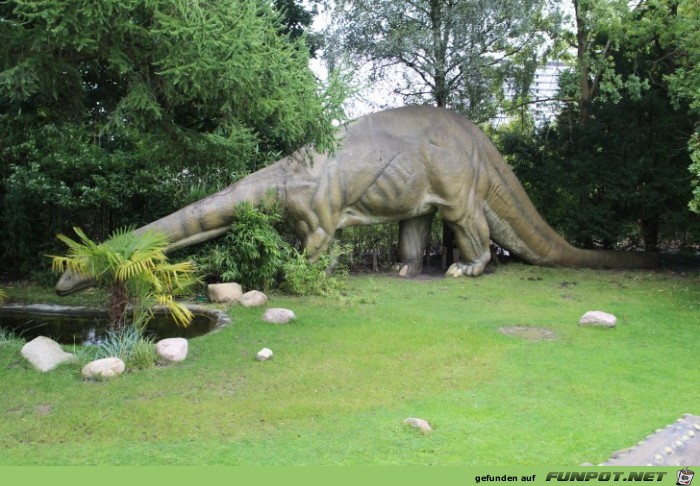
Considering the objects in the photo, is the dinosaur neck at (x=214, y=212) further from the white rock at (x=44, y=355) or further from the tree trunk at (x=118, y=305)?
the white rock at (x=44, y=355)

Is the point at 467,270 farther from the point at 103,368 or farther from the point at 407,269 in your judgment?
the point at 103,368

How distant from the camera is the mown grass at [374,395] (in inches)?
158

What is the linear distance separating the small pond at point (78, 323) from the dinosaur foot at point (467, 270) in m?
4.21

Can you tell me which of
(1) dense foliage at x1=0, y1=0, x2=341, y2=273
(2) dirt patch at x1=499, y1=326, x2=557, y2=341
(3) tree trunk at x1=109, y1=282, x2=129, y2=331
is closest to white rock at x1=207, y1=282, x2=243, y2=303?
(1) dense foliage at x1=0, y1=0, x2=341, y2=273

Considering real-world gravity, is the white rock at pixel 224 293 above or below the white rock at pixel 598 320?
above

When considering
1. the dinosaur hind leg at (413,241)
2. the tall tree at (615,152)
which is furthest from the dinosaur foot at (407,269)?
the tall tree at (615,152)

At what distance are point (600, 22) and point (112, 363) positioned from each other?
25.3 feet

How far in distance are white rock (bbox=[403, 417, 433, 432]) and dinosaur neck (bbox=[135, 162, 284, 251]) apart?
14.9 feet

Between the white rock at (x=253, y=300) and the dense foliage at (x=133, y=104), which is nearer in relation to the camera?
the dense foliage at (x=133, y=104)

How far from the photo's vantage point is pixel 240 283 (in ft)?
29.1

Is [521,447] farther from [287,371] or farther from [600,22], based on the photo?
[600,22]

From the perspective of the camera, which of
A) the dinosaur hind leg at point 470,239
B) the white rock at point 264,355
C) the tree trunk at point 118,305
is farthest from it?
the dinosaur hind leg at point 470,239

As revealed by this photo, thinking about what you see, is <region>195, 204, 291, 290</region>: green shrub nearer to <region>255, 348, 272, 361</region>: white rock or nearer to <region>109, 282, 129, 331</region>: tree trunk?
<region>109, 282, 129, 331</region>: tree trunk

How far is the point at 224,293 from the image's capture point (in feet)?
26.0
